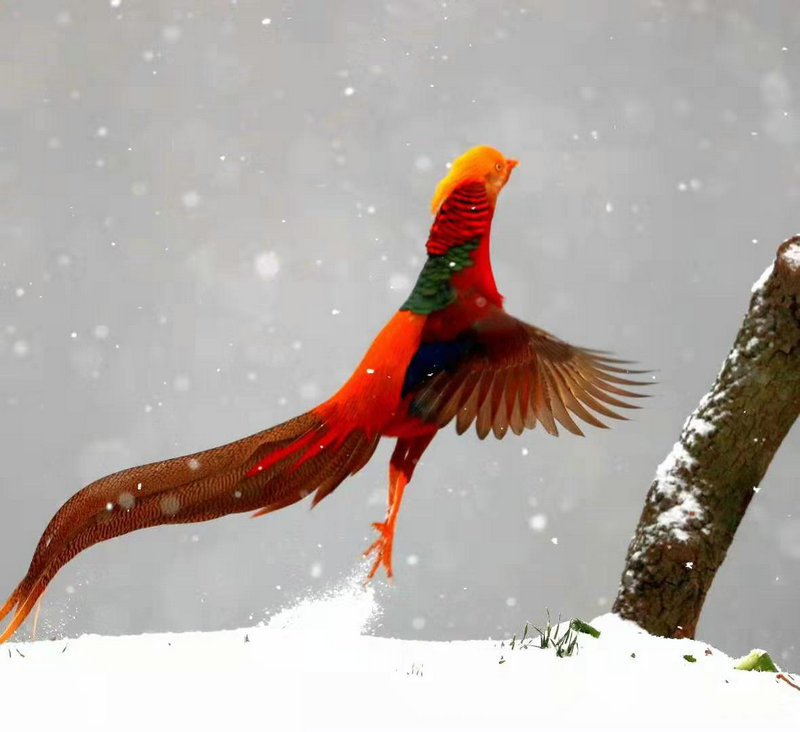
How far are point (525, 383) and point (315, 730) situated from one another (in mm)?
1320

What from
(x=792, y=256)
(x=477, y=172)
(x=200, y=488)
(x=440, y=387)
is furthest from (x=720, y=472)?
(x=200, y=488)

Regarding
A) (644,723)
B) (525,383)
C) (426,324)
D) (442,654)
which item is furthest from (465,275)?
(644,723)

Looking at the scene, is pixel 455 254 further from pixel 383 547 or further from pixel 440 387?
pixel 383 547

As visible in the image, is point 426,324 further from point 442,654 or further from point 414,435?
point 442,654

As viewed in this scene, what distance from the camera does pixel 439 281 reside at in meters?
2.68

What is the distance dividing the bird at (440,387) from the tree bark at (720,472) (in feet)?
2.02

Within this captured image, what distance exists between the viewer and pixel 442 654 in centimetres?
228

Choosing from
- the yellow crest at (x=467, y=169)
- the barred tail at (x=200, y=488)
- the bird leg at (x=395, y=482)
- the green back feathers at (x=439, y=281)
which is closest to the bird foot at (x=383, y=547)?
the bird leg at (x=395, y=482)

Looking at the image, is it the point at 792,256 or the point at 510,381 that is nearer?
the point at 510,381

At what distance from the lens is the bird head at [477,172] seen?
2727 millimetres

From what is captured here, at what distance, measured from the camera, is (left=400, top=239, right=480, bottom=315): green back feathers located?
2668 millimetres

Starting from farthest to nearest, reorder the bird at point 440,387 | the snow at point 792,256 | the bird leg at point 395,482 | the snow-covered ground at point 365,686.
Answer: the snow at point 792,256, the bird leg at point 395,482, the bird at point 440,387, the snow-covered ground at point 365,686

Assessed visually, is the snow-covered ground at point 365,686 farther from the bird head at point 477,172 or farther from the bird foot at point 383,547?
the bird head at point 477,172

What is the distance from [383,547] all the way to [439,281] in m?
Result: 0.89
